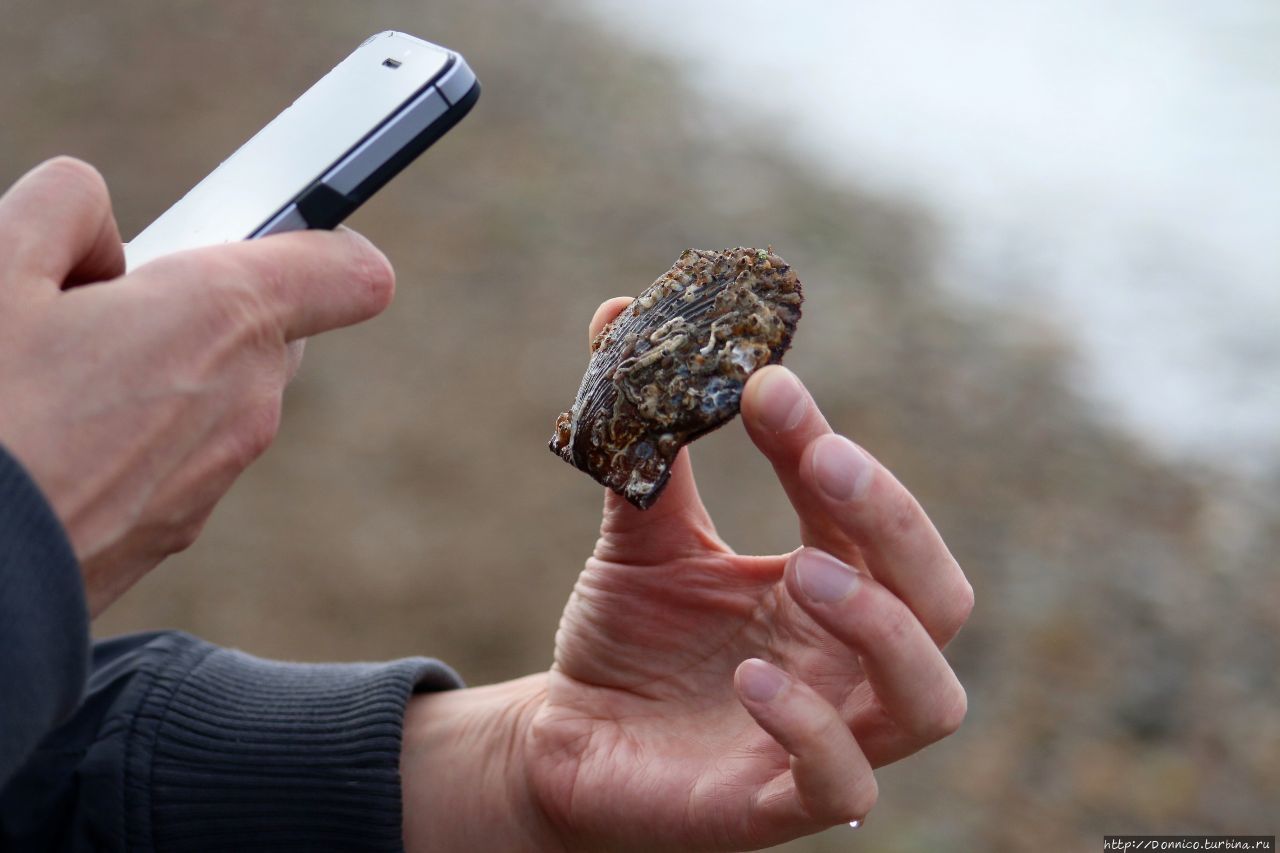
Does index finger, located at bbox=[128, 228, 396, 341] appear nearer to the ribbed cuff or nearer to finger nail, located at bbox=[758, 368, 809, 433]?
finger nail, located at bbox=[758, 368, 809, 433]

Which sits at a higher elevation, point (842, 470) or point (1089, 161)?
point (1089, 161)

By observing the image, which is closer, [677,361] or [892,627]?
[892,627]

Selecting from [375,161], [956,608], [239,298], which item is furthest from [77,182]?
[956,608]

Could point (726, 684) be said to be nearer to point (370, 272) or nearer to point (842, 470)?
point (842, 470)

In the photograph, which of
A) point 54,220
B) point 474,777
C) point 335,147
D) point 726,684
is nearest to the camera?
point 54,220

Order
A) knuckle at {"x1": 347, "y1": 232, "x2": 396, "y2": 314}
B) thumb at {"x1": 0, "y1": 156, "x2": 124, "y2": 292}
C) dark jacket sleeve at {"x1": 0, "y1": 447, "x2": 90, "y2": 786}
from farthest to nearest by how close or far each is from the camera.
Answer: knuckle at {"x1": 347, "y1": 232, "x2": 396, "y2": 314}, thumb at {"x1": 0, "y1": 156, "x2": 124, "y2": 292}, dark jacket sleeve at {"x1": 0, "y1": 447, "x2": 90, "y2": 786}

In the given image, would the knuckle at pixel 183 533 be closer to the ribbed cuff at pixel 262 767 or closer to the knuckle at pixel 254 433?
the knuckle at pixel 254 433

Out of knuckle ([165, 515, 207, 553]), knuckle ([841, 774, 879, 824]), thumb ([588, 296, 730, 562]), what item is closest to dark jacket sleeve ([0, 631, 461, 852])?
thumb ([588, 296, 730, 562])
